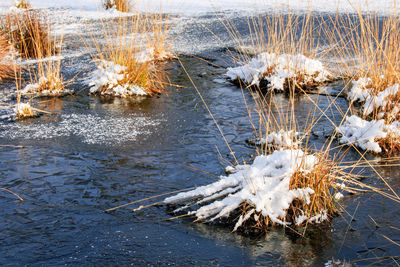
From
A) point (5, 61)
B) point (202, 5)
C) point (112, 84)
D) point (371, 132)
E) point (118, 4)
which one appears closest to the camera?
point (371, 132)

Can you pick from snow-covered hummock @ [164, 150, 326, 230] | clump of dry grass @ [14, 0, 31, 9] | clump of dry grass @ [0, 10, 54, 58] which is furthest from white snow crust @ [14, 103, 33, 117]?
clump of dry grass @ [14, 0, 31, 9]

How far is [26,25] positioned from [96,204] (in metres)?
5.58

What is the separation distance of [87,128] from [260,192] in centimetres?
258

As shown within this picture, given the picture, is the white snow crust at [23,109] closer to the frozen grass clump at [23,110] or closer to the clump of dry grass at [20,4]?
the frozen grass clump at [23,110]

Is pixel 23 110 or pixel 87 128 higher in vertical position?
pixel 23 110

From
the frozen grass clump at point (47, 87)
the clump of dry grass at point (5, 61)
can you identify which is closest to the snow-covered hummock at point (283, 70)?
the frozen grass clump at point (47, 87)

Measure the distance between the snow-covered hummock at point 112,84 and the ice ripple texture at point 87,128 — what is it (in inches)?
35.0

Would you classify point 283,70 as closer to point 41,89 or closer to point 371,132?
point 371,132

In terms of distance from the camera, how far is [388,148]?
4355 millimetres

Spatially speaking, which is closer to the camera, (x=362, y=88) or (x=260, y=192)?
(x=260, y=192)

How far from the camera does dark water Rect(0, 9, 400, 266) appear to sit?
110 inches

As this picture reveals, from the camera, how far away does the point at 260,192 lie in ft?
10.3

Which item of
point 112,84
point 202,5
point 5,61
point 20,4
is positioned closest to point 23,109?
point 112,84

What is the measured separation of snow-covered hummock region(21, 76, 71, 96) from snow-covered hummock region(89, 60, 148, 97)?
0.46m
